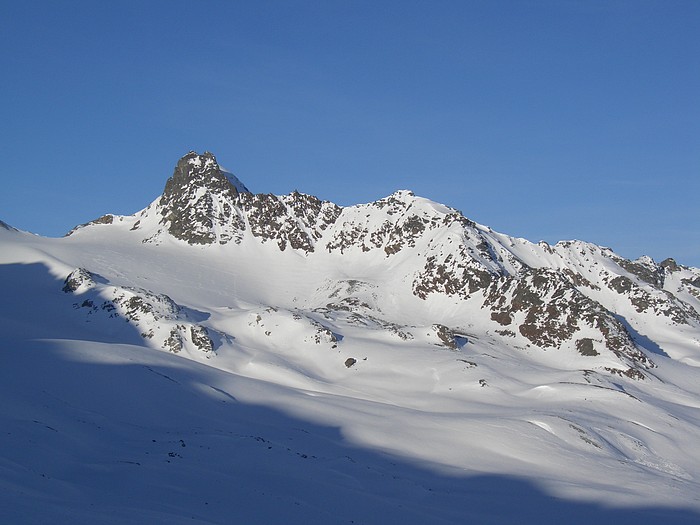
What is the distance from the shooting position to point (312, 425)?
43406 mm

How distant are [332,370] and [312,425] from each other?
33.8 m

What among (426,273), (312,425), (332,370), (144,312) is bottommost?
(312,425)

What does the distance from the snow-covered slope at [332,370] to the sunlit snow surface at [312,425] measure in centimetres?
23

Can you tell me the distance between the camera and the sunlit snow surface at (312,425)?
24047 millimetres

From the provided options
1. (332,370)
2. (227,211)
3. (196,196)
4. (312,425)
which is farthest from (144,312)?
(196,196)

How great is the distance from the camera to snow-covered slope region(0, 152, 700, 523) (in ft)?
88.3

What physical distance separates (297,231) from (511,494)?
11753cm

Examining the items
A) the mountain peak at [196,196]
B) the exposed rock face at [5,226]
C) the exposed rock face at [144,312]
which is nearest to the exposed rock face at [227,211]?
the mountain peak at [196,196]

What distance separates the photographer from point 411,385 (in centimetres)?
7150

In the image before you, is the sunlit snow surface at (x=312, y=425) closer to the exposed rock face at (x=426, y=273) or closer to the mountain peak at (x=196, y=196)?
the exposed rock face at (x=426, y=273)

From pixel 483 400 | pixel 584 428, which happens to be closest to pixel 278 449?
pixel 584 428

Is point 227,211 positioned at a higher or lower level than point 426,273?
higher

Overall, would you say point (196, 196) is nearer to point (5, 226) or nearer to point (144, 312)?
point (5, 226)

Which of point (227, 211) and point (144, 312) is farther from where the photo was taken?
A: point (227, 211)
